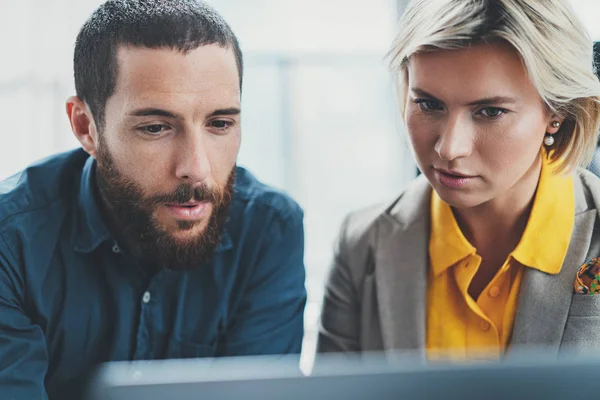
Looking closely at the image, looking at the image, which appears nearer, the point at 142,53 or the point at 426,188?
the point at 142,53

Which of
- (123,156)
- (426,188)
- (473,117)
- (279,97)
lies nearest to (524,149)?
(473,117)

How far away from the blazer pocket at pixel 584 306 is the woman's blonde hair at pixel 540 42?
0.22 meters

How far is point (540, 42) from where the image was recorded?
44.2 inches

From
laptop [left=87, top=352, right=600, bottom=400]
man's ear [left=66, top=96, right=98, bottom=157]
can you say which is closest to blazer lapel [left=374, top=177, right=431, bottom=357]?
man's ear [left=66, top=96, right=98, bottom=157]

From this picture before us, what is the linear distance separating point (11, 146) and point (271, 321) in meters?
2.18

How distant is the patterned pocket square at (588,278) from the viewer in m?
1.17

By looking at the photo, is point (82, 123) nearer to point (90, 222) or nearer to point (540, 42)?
point (90, 222)

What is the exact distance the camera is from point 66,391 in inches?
49.4

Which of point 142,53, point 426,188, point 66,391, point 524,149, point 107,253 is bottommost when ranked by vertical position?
point 66,391

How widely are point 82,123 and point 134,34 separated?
225mm

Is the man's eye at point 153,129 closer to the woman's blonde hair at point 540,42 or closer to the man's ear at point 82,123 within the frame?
the man's ear at point 82,123

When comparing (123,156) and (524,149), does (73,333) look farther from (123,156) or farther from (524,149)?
(524,149)

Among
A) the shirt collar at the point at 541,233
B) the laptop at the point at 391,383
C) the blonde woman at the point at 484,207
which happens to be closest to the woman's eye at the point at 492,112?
the blonde woman at the point at 484,207

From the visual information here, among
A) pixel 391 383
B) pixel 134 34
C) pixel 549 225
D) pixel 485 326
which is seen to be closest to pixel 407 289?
pixel 485 326
